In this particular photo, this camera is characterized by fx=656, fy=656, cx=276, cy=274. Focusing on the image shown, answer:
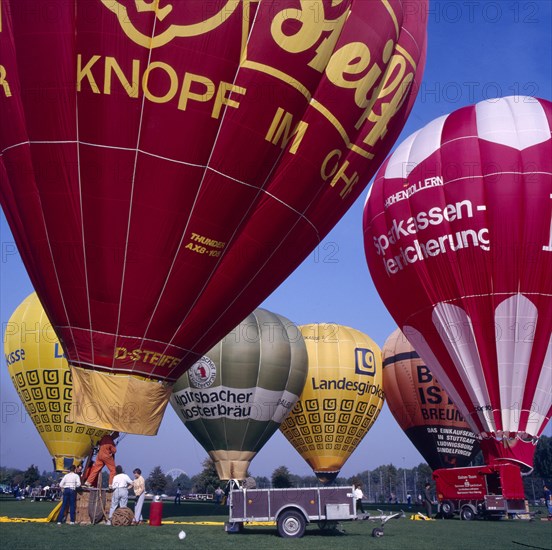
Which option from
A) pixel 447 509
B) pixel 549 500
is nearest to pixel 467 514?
pixel 447 509

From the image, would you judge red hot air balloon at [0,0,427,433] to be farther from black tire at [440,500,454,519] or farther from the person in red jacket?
black tire at [440,500,454,519]

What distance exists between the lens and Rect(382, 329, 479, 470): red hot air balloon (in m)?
30.2

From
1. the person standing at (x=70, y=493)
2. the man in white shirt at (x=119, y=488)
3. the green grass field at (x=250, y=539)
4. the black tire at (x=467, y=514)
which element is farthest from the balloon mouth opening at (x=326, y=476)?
the person standing at (x=70, y=493)

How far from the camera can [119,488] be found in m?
14.1

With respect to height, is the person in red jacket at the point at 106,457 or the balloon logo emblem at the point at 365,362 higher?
the balloon logo emblem at the point at 365,362

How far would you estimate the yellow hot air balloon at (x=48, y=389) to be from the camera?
86.6 feet

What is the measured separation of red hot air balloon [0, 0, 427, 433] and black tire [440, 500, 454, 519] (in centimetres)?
1296

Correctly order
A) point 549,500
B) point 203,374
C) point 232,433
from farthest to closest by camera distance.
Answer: point 203,374 < point 549,500 < point 232,433

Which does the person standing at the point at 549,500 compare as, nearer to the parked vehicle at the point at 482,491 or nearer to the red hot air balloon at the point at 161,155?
the parked vehicle at the point at 482,491

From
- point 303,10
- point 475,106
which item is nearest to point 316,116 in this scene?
point 303,10

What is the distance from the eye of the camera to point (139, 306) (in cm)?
1166

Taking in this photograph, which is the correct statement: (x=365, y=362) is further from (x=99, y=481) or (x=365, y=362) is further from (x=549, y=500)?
(x=99, y=481)

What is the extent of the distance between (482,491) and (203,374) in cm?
1216

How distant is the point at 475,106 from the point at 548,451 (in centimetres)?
7035
